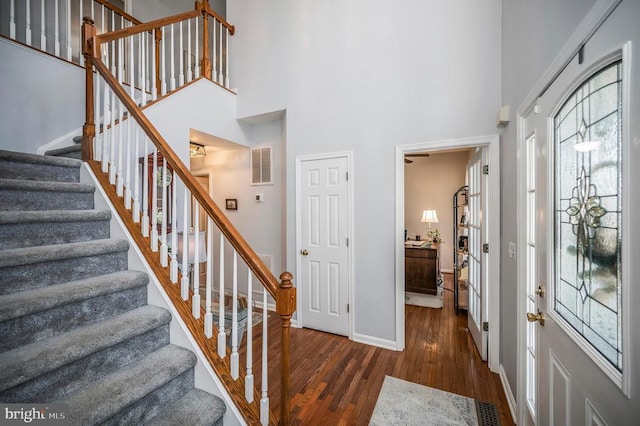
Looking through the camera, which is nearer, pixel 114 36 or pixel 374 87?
pixel 114 36

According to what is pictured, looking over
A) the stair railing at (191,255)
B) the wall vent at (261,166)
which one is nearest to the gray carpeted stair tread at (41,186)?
the stair railing at (191,255)

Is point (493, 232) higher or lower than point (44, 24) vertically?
lower

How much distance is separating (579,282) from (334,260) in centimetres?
213

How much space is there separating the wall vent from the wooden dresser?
2.47 meters

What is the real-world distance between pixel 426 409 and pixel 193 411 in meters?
1.54

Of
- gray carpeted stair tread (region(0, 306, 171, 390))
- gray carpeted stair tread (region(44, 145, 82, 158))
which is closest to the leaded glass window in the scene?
gray carpeted stair tread (region(0, 306, 171, 390))

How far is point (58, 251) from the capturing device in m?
1.37

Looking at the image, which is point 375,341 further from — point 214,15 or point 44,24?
point 44,24

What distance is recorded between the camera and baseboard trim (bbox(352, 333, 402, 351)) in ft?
8.73

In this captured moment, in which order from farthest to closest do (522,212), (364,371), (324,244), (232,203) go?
(232,203) → (324,244) → (364,371) → (522,212)

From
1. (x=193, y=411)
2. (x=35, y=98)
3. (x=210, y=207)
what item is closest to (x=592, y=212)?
(x=210, y=207)

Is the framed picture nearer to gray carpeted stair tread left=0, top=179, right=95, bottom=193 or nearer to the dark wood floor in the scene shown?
the dark wood floor

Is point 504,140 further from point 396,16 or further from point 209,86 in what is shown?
point 209,86

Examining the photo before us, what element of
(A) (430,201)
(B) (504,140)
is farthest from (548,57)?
(A) (430,201)
